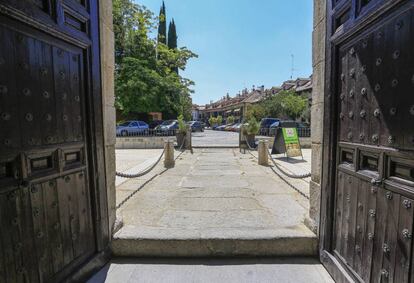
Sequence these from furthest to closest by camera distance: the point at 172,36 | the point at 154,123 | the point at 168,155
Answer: the point at 172,36 → the point at 154,123 → the point at 168,155

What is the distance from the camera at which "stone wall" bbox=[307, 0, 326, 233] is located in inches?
98.8

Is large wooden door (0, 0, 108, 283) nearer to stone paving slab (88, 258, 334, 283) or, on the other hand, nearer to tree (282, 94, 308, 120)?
stone paving slab (88, 258, 334, 283)

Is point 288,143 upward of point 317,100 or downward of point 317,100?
downward

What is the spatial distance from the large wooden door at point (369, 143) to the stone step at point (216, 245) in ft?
0.91

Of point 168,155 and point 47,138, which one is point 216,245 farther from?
point 168,155

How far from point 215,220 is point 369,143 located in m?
2.06

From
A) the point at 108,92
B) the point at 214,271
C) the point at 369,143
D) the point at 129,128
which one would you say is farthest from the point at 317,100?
the point at 129,128

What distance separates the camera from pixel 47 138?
5.93 ft

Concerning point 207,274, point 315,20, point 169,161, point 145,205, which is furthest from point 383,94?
point 169,161

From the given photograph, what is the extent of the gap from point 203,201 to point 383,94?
301 centimetres

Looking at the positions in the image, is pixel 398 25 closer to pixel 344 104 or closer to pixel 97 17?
pixel 344 104

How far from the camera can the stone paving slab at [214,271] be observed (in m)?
2.19

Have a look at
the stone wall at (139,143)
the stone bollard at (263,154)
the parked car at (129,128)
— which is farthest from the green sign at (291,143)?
the parked car at (129,128)

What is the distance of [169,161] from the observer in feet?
24.7
